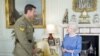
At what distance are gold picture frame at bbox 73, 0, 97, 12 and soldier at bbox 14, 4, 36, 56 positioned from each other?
289 cm

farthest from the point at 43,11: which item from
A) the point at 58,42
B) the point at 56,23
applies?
the point at 58,42

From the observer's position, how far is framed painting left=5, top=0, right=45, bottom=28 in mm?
6414

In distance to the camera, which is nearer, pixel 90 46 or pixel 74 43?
pixel 74 43

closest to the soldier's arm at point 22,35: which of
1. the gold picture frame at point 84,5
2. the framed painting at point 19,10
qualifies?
the framed painting at point 19,10

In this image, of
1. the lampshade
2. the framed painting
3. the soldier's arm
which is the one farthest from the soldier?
the framed painting

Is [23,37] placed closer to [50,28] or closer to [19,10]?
[50,28]

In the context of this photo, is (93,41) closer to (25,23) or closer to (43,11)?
(43,11)

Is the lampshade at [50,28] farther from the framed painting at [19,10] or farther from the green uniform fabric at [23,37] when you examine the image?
the green uniform fabric at [23,37]

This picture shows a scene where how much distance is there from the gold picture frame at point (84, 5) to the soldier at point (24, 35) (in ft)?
9.49

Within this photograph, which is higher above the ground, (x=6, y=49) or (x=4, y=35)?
(x=4, y=35)

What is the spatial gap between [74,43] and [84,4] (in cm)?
270

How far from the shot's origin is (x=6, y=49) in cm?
657

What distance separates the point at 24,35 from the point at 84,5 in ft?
10.7

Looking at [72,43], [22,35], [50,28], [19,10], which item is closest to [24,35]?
[22,35]
